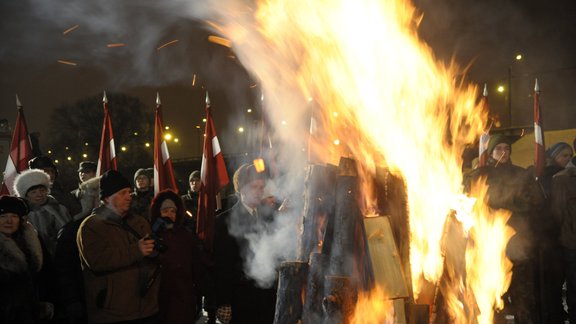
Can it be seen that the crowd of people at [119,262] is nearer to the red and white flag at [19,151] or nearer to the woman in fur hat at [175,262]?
the woman in fur hat at [175,262]

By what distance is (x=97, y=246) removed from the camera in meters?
4.67

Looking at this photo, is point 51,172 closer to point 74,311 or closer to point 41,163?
point 41,163

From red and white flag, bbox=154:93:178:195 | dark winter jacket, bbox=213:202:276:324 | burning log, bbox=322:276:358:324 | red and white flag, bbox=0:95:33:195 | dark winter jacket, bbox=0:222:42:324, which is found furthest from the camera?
red and white flag, bbox=154:93:178:195

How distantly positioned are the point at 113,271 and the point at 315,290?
79.1 inches

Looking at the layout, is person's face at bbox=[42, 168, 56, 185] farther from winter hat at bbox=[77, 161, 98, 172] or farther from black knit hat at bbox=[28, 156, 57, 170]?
winter hat at bbox=[77, 161, 98, 172]

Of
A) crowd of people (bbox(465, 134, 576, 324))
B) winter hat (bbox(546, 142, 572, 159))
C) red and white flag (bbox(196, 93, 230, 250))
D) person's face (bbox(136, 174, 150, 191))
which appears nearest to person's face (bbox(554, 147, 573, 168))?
winter hat (bbox(546, 142, 572, 159))

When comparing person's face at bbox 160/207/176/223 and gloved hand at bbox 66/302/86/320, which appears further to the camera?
person's face at bbox 160/207/176/223

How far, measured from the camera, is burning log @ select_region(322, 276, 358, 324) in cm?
366

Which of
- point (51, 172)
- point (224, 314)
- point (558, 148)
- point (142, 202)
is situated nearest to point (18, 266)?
point (224, 314)

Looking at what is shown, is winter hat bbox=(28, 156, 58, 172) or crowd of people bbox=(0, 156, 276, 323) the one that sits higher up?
winter hat bbox=(28, 156, 58, 172)

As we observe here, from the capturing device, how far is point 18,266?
461 centimetres

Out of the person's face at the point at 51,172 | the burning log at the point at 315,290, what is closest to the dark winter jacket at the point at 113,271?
the burning log at the point at 315,290

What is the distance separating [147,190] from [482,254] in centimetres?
574

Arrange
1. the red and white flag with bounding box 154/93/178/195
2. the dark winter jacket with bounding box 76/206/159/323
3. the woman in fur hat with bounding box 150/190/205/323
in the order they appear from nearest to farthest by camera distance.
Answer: the dark winter jacket with bounding box 76/206/159/323 → the woman in fur hat with bounding box 150/190/205/323 → the red and white flag with bounding box 154/93/178/195
